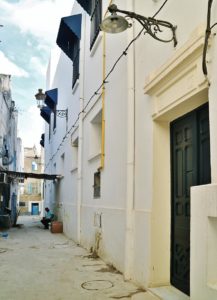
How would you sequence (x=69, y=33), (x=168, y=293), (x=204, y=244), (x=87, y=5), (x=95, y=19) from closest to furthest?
(x=204, y=244) → (x=168, y=293) → (x=95, y=19) → (x=87, y=5) → (x=69, y=33)

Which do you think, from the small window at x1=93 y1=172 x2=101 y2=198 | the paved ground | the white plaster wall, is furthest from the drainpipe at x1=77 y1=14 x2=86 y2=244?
the white plaster wall

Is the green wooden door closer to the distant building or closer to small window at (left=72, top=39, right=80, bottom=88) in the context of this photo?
small window at (left=72, top=39, right=80, bottom=88)

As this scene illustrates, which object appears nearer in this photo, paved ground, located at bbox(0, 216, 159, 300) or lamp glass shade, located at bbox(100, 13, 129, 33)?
lamp glass shade, located at bbox(100, 13, 129, 33)

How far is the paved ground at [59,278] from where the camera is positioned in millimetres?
4770

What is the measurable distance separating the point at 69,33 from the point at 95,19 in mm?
3459

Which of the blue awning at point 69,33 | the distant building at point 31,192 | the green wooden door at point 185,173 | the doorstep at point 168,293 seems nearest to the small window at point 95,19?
the blue awning at point 69,33

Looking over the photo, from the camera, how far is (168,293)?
179 inches

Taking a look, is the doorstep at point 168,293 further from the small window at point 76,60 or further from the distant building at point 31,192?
the distant building at point 31,192

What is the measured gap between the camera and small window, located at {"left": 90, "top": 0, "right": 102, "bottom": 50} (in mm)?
8815

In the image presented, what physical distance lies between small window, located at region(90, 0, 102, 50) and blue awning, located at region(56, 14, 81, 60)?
1799mm

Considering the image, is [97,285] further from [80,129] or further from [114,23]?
[80,129]

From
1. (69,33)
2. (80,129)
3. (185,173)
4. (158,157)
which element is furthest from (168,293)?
→ (69,33)

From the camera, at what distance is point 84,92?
1045 cm

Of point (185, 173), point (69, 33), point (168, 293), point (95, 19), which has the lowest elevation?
point (168, 293)
